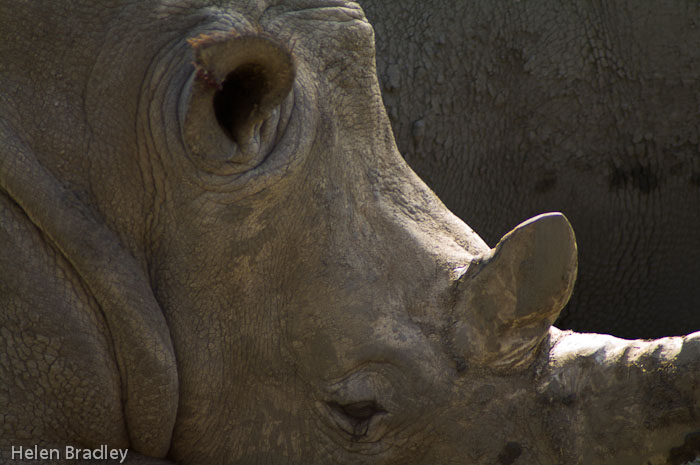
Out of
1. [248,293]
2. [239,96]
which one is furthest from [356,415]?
[239,96]

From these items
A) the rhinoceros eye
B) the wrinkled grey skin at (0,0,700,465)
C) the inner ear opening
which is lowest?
the rhinoceros eye

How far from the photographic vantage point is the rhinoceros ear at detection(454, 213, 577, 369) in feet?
6.62

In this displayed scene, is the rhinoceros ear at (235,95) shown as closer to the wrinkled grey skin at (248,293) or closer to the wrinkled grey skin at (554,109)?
the wrinkled grey skin at (248,293)

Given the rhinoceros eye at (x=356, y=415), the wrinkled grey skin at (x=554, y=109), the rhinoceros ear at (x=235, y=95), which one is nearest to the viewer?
the rhinoceros ear at (x=235, y=95)

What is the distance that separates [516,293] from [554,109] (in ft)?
6.18

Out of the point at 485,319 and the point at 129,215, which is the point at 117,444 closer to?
the point at 129,215

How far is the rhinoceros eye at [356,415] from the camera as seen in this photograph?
6.95ft

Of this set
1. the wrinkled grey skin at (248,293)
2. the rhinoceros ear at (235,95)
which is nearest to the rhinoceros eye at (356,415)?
the wrinkled grey skin at (248,293)

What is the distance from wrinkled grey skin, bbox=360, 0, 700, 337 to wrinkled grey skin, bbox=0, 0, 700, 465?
159 cm

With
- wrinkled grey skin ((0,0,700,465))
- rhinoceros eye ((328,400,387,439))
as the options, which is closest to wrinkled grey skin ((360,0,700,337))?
wrinkled grey skin ((0,0,700,465))

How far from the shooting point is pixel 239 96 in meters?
1.97

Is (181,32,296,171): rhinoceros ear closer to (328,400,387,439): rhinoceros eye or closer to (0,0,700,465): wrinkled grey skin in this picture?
(0,0,700,465): wrinkled grey skin

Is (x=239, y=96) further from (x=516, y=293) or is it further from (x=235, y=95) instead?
(x=516, y=293)

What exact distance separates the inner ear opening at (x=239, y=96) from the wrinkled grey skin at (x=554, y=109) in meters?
1.75
